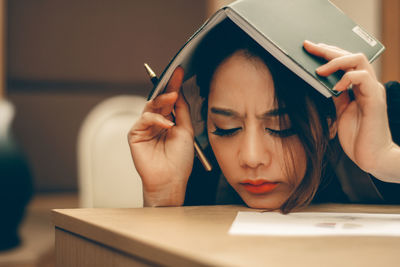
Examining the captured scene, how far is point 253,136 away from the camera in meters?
0.67

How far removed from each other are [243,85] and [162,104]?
0.42 ft

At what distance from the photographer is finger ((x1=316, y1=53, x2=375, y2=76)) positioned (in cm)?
59

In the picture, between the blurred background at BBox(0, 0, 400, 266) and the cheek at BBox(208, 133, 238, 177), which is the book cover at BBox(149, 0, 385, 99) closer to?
the cheek at BBox(208, 133, 238, 177)

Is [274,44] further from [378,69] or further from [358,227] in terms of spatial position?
[378,69]

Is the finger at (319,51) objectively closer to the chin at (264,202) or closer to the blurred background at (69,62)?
the chin at (264,202)

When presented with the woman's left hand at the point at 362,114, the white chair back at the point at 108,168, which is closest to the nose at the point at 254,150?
the woman's left hand at the point at 362,114

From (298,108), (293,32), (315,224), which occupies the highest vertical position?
(293,32)

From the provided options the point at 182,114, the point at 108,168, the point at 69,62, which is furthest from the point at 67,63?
the point at 182,114

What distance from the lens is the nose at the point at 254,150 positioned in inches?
26.2

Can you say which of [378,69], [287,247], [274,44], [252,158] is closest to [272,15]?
[274,44]

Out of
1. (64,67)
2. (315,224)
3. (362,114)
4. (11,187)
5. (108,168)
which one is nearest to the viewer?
(315,224)

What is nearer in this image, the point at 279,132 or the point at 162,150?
the point at 279,132

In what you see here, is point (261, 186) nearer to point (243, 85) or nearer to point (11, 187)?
point (243, 85)

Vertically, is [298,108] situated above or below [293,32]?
below
